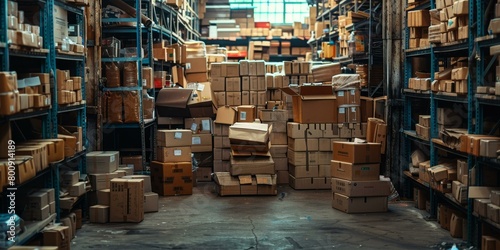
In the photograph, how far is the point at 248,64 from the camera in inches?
521

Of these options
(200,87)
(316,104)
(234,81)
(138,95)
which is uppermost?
(234,81)

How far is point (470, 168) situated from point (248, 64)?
6.48 m

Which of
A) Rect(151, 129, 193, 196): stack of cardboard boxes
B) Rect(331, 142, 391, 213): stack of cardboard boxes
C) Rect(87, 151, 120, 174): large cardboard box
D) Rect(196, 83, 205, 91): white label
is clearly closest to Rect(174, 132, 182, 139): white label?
Rect(151, 129, 193, 196): stack of cardboard boxes

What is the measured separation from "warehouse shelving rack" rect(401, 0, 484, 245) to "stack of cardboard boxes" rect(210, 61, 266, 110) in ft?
11.9

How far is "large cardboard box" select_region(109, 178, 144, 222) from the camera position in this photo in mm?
8688

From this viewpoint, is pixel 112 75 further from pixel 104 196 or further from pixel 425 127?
pixel 425 127

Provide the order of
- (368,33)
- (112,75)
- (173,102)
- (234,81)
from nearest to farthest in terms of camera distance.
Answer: (112,75)
(173,102)
(234,81)
(368,33)

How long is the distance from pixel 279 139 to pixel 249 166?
1377mm

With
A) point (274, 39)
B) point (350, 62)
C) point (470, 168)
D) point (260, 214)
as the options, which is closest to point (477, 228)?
point (470, 168)

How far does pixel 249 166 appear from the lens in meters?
10.9

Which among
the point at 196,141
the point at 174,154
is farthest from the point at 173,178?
the point at 196,141

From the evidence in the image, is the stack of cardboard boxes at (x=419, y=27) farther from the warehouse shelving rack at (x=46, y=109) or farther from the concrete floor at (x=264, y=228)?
the warehouse shelving rack at (x=46, y=109)

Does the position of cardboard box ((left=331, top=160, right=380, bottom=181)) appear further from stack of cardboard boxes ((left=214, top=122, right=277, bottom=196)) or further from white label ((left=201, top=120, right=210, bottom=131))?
white label ((left=201, top=120, right=210, bottom=131))

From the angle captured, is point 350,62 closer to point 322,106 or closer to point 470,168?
point 322,106
